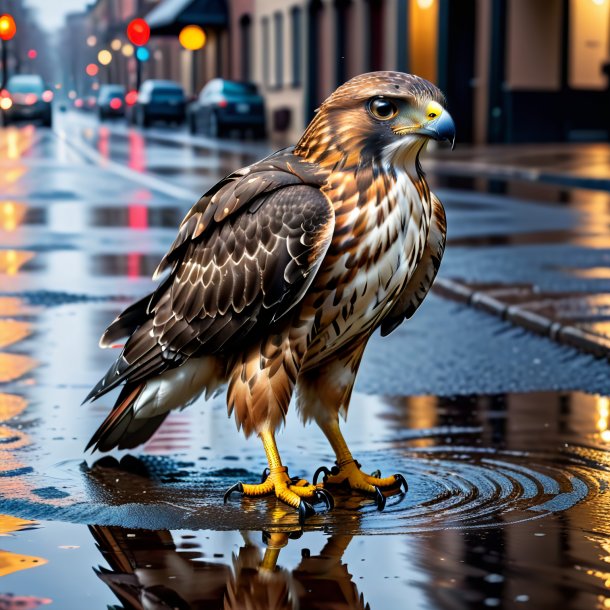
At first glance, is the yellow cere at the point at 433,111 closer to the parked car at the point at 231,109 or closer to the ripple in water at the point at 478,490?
the ripple in water at the point at 478,490

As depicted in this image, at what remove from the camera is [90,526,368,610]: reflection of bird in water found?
370cm

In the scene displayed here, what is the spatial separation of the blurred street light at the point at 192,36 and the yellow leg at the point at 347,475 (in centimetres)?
5373

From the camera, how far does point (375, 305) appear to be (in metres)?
4.37

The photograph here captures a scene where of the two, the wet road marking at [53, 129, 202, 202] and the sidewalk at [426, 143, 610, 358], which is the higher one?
the sidewalk at [426, 143, 610, 358]

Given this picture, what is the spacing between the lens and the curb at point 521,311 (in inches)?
322

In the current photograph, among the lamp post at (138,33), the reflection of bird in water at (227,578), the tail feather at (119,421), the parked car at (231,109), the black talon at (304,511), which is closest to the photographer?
the reflection of bird in water at (227,578)

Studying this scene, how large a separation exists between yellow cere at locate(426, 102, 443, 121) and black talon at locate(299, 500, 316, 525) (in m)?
1.18

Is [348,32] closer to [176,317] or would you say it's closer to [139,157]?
[139,157]

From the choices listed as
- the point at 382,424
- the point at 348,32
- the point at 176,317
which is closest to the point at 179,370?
Answer: the point at 176,317

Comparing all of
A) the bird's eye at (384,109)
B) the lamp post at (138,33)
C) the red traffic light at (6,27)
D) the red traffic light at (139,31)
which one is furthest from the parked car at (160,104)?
the bird's eye at (384,109)

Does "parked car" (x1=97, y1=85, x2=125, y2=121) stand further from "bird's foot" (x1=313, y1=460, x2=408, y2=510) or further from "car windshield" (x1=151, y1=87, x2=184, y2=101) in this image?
"bird's foot" (x1=313, y1=460, x2=408, y2=510)

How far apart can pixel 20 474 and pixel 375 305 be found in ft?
5.15

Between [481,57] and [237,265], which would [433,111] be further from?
[481,57]

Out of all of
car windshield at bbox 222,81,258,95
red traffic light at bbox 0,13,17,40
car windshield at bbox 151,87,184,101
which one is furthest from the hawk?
car windshield at bbox 151,87,184,101
